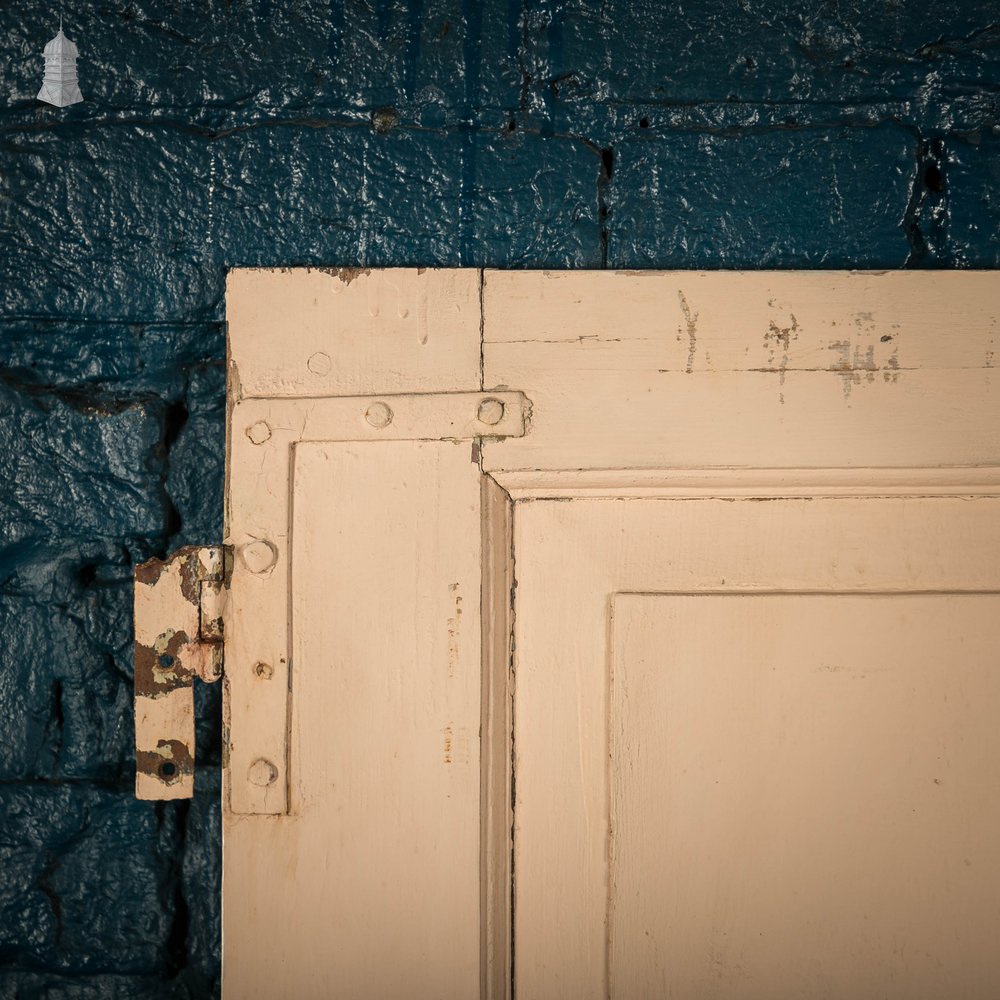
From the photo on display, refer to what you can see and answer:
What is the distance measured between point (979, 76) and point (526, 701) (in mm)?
933

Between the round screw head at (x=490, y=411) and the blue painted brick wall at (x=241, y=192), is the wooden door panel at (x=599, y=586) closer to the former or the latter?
the round screw head at (x=490, y=411)

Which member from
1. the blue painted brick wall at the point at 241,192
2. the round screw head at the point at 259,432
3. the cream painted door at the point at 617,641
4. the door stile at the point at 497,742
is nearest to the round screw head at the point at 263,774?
the cream painted door at the point at 617,641

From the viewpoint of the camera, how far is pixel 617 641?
37.0 inches

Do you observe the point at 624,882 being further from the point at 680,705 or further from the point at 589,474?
the point at 589,474

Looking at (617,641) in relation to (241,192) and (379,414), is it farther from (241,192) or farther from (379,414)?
(241,192)

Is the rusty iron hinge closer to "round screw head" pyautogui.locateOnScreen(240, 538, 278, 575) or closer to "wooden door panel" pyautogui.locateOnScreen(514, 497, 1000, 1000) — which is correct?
"round screw head" pyautogui.locateOnScreen(240, 538, 278, 575)

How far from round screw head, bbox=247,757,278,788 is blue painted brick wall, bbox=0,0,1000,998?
118 mm

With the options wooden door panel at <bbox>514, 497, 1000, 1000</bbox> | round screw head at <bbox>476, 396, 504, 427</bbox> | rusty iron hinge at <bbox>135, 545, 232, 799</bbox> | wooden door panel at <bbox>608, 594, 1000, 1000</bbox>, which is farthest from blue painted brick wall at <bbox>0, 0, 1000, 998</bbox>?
wooden door panel at <bbox>608, 594, 1000, 1000</bbox>

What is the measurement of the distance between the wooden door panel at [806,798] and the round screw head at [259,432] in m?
0.44

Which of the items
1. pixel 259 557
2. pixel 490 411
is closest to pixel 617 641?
pixel 490 411

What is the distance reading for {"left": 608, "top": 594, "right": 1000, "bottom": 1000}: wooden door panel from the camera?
0.92 meters

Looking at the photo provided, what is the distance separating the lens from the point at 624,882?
93cm

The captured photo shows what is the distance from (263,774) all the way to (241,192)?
0.69 m

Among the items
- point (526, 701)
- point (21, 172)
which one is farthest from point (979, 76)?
point (21, 172)
